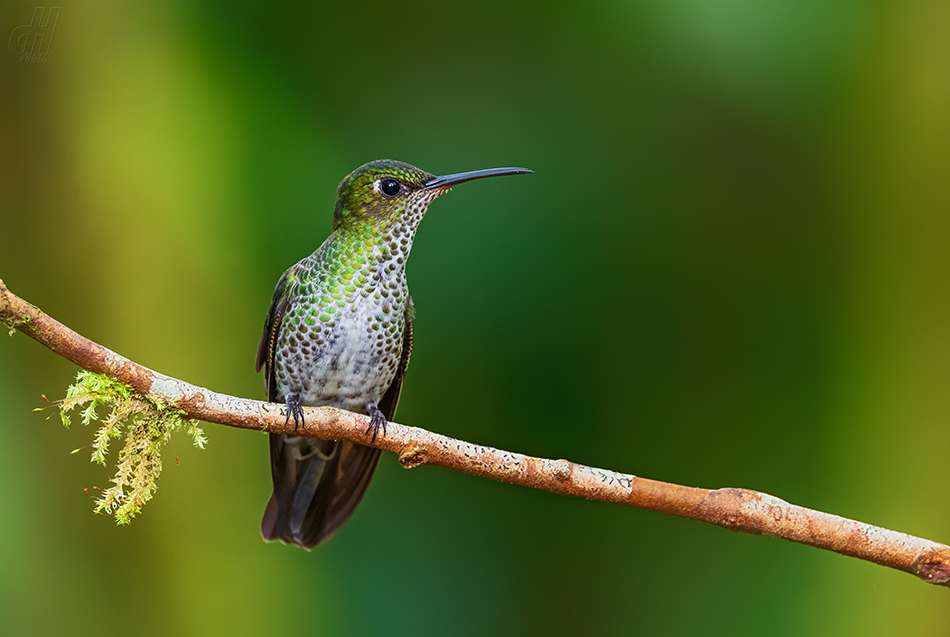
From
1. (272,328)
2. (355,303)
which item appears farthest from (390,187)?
(272,328)

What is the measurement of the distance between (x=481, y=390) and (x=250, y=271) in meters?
0.93

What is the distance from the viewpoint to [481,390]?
3016 millimetres

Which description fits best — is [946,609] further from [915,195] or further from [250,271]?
[250,271]

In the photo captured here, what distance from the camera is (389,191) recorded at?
1.71m

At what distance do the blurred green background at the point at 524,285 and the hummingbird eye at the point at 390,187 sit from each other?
3.20ft

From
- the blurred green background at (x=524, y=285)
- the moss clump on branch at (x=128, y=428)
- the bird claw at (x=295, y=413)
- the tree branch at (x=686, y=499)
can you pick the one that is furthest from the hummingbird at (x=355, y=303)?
the blurred green background at (x=524, y=285)

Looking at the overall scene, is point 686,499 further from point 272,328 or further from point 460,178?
point 272,328

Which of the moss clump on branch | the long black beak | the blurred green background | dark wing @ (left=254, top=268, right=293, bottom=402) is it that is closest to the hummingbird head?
the long black beak

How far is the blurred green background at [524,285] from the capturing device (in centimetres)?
284

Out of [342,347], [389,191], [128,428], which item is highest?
[389,191]

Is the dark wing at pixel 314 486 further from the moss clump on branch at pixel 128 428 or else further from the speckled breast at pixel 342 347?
the moss clump on branch at pixel 128 428

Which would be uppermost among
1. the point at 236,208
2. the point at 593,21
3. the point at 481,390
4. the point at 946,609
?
the point at 593,21

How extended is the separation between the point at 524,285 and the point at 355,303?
127 cm

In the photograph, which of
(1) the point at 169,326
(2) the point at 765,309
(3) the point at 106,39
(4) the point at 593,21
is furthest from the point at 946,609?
(3) the point at 106,39
